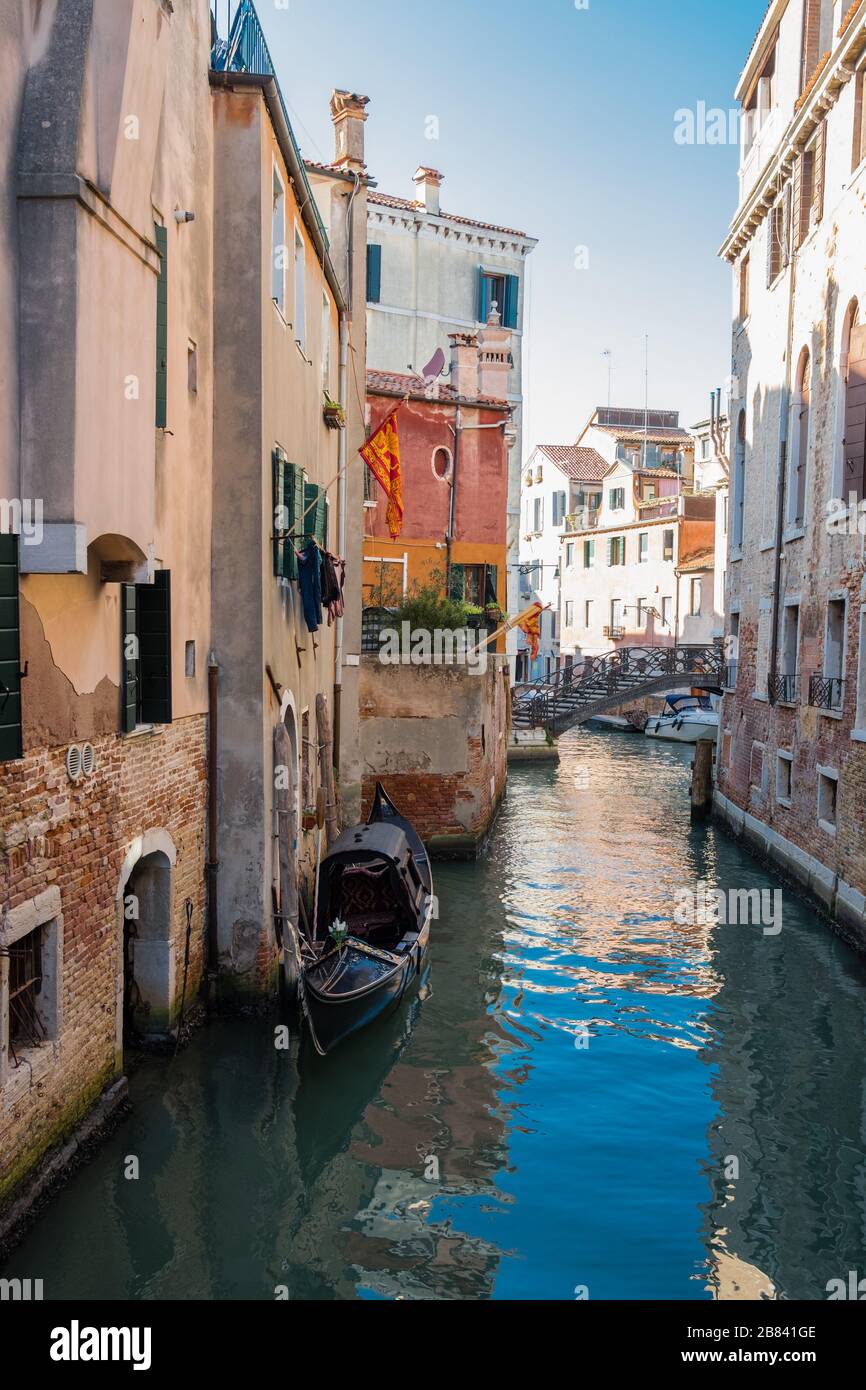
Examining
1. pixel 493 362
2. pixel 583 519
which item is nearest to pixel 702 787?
pixel 493 362

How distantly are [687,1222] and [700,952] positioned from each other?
20.5 ft

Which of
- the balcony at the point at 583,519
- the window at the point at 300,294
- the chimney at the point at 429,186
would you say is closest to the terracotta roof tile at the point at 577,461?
the balcony at the point at 583,519

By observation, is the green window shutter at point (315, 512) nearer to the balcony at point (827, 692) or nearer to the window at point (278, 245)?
the window at point (278, 245)

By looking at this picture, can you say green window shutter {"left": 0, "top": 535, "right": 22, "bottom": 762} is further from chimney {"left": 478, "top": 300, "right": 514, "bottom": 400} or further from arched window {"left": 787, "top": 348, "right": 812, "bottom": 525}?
chimney {"left": 478, "top": 300, "right": 514, "bottom": 400}

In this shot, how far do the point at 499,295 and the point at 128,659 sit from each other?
24003 millimetres

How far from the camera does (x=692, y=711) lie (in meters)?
35.8

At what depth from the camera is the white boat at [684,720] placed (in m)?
34.2

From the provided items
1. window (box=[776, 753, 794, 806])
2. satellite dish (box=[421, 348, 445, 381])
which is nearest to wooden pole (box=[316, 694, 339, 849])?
window (box=[776, 753, 794, 806])

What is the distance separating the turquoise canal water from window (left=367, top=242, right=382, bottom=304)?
59.8 ft

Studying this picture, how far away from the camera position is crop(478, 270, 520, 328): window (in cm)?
2886

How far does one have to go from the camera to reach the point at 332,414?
14.2 meters

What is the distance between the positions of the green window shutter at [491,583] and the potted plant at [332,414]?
26.5ft

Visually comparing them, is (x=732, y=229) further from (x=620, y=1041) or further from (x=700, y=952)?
(x=620, y=1041)
